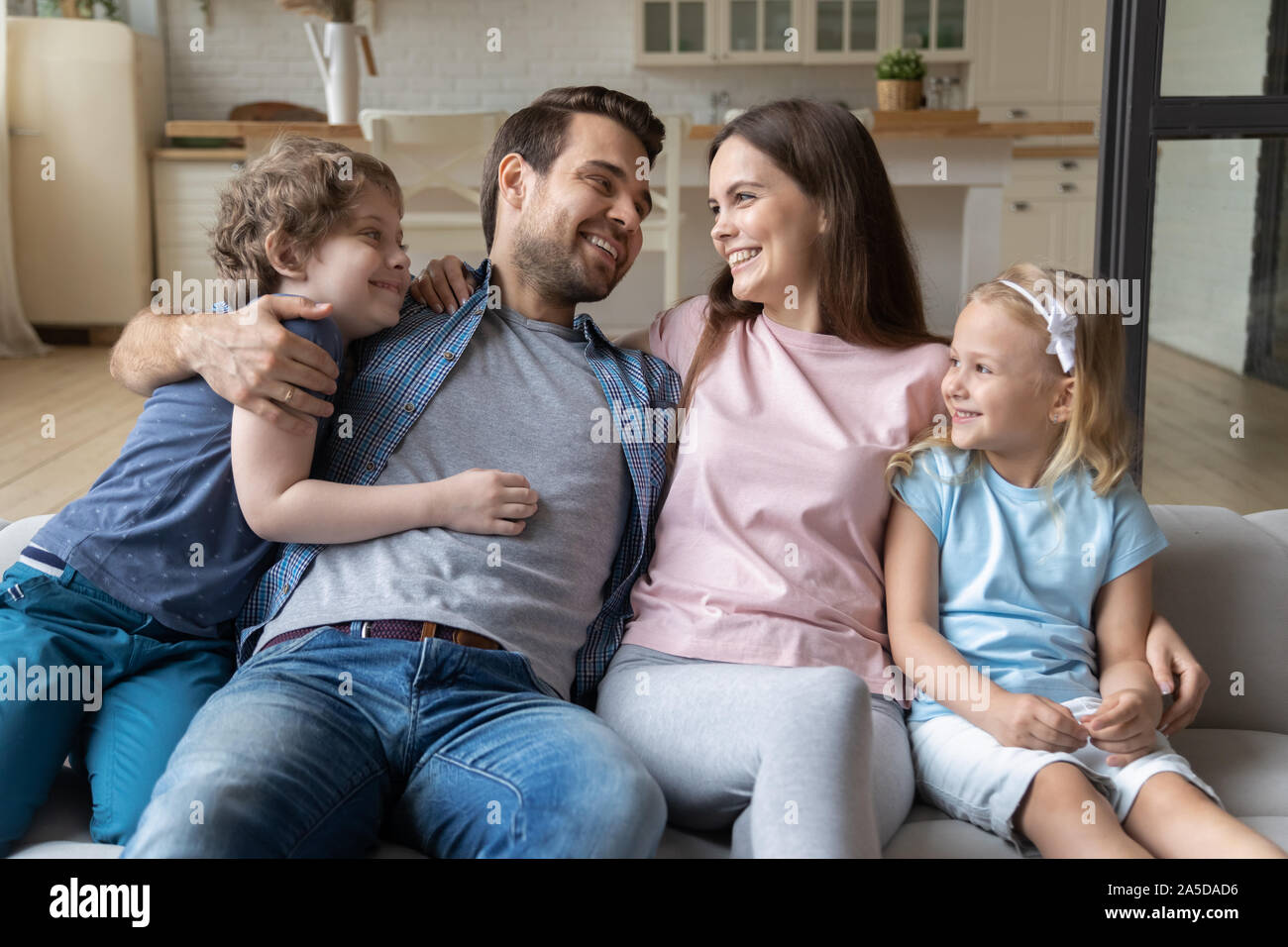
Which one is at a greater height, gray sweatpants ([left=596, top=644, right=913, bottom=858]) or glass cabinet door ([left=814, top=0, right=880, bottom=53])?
glass cabinet door ([left=814, top=0, right=880, bottom=53])

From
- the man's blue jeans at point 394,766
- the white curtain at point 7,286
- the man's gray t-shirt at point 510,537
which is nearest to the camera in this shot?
the man's blue jeans at point 394,766

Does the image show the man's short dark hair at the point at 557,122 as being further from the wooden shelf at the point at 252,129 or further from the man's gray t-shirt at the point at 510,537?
the wooden shelf at the point at 252,129

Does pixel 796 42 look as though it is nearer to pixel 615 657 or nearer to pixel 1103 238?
pixel 1103 238

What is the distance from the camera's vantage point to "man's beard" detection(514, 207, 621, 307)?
1.55 metres

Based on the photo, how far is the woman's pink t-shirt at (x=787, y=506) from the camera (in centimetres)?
133

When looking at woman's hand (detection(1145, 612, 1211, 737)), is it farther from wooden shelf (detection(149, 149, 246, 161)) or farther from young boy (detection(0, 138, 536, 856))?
wooden shelf (detection(149, 149, 246, 161))

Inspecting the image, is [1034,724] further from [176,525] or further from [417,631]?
[176,525]

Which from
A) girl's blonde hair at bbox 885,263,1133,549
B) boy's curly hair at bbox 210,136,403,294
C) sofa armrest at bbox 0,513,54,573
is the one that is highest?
boy's curly hair at bbox 210,136,403,294

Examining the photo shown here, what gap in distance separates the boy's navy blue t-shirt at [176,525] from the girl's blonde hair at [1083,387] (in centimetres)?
75

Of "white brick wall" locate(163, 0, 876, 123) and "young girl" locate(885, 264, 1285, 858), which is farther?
"white brick wall" locate(163, 0, 876, 123)

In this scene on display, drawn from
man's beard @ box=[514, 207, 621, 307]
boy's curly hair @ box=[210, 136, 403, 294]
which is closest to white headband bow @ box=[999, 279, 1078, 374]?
man's beard @ box=[514, 207, 621, 307]

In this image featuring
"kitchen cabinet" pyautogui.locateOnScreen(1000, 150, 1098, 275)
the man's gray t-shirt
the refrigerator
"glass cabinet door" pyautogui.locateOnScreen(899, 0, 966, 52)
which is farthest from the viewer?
"glass cabinet door" pyautogui.locateOnScreen(899, 0, 966, 52)

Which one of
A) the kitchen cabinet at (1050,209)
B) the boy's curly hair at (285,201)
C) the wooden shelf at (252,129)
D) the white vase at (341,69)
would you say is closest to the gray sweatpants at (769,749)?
the boy's curly hair at (285,201)

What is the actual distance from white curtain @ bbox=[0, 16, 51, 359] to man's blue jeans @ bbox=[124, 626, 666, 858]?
4485 mm
